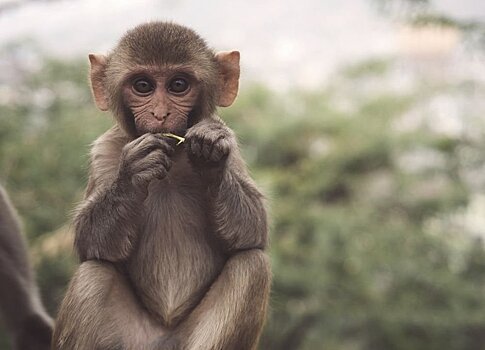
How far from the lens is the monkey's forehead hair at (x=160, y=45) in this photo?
4.02 metres

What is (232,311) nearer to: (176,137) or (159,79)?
(176,137)

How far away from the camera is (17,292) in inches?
237

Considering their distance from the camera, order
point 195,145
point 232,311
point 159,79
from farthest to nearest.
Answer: point 232,311 < point 159,79 < point 195,145

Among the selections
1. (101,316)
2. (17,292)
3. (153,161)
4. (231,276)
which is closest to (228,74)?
(153,161)

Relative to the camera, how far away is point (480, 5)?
10.5 metres

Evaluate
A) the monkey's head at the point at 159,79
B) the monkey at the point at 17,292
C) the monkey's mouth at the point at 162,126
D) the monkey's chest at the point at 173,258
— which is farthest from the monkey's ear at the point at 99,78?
the monkey at the point at 17,292

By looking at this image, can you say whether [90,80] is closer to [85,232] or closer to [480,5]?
[85,232]

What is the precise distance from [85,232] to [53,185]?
17.7 ft

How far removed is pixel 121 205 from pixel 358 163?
920cm

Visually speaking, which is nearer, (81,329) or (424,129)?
(81,329)

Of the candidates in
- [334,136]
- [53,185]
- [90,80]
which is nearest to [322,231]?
A: [334,136]

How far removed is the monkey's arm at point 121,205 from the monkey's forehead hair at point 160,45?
0.39 metres

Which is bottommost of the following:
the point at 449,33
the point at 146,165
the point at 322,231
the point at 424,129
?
the point at 322,231

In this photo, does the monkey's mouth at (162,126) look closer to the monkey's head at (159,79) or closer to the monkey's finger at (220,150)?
the monkey's head at (159,79)
